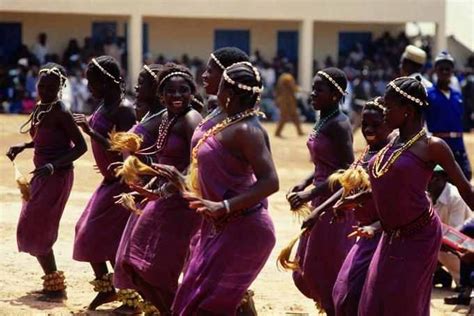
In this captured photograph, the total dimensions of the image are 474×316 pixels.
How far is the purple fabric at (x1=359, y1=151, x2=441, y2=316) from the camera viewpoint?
5.96 metres

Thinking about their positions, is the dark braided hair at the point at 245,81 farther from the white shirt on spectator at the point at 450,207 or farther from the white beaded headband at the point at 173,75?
the white shirt on spectator at the point at 450,207

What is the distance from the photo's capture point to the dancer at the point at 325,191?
7320 mm

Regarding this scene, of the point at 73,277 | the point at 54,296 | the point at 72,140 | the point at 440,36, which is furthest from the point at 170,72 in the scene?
the point at 440,36

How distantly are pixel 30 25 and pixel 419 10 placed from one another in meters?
12.2

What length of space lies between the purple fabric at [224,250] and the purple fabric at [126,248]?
4.00 feet

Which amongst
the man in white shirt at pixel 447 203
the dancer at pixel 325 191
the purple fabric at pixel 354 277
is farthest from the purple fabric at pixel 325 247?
the man in white shirt at pixel 447 203

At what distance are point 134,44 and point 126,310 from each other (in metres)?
25.1

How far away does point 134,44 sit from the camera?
3303 cm

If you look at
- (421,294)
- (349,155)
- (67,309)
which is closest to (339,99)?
(349,155)

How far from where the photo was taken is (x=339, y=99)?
755 cm

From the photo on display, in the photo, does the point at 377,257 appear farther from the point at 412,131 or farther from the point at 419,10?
the point at 419,10

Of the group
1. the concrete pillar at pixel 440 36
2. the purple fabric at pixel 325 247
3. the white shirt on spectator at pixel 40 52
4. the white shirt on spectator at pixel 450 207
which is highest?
the purple fabric at pixel 325 247

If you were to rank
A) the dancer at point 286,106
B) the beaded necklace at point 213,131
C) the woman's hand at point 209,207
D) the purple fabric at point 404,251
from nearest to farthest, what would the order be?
the woman's hand at point 209,207, the purple fabric at point 404,251, the beaded necklace at point 213,131, the dancer at point 286,106

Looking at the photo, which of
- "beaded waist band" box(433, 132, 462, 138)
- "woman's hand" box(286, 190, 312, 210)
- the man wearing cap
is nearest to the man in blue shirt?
"beaded waist band" box(433, 132, 462, 138)
